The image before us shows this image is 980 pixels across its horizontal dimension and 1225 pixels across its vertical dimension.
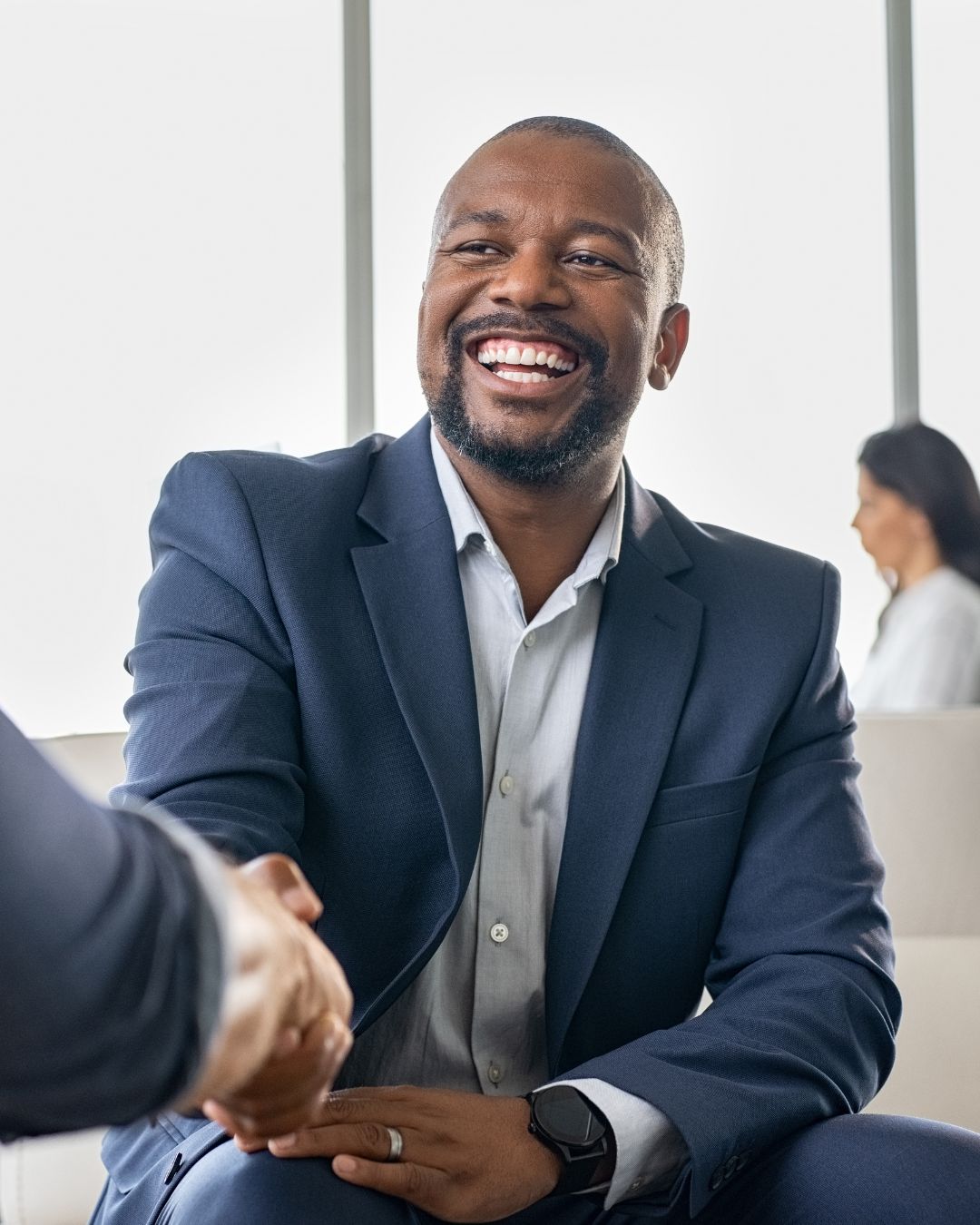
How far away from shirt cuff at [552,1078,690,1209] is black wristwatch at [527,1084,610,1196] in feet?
0.04

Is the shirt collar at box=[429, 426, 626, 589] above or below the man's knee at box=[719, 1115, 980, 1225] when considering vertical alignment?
above

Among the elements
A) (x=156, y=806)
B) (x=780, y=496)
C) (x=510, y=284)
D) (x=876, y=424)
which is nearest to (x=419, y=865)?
(x=156, y=806)

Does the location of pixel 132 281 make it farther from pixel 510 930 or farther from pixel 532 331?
pixel 510 930

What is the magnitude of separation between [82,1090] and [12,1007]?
0.05m

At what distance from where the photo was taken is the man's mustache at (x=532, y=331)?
1.55m

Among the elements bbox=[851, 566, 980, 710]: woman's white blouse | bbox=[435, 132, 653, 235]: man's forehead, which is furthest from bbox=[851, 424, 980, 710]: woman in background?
bbox=[435, 132, 653, 235]: man's forehead

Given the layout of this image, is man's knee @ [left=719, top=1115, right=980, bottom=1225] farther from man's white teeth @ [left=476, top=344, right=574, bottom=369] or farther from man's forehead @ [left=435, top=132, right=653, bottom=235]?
man's forehead @ [left=435, top=132, right=653, bottom=235]

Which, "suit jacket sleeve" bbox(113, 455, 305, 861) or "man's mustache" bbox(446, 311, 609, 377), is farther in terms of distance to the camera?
"man's mustache" bbox(446, 311, 609, 377)

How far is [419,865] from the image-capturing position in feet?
4.41

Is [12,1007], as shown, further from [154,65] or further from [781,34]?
[781,34]

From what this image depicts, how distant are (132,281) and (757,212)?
6.49ft

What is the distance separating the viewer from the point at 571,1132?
1.20 m

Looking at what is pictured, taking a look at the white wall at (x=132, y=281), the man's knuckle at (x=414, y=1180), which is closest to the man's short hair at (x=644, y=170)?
the man's knuckle at (x=414, y=1180)

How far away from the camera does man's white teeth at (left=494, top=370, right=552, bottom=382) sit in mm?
1562
